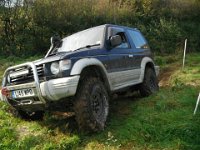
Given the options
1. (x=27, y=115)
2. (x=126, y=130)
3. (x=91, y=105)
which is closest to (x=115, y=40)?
(x=91, y=105)

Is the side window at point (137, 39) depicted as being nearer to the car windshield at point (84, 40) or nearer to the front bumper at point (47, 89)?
the car windshield at point (84, 40)

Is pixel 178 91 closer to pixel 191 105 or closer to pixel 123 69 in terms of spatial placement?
pixel 191 105

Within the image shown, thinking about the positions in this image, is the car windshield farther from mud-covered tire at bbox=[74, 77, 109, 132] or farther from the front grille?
the front grille

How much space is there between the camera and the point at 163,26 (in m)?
21.1

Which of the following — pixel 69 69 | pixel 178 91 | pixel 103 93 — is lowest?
pixel 178 91

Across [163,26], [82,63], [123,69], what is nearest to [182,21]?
[163,26]

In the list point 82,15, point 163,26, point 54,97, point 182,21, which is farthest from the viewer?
point 182,21

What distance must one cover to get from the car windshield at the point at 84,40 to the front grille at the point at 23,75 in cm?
136

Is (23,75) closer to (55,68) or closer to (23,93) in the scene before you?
(23,93)

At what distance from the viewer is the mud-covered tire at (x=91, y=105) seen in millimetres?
5789

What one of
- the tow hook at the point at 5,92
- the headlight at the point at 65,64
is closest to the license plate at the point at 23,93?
the tow hook at the point at 5,92

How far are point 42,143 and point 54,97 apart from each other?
95 cm

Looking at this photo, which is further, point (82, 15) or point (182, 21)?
point (182, 21)

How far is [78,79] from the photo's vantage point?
5.75 meters
